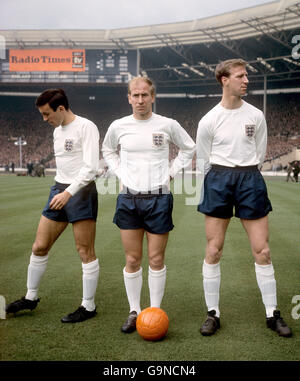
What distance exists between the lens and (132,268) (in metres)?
3.88

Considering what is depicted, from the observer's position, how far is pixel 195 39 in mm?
36656

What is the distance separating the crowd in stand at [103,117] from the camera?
42.1 m

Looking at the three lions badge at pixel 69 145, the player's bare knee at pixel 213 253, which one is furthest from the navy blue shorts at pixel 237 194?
the three lions badge at pixel 69 145

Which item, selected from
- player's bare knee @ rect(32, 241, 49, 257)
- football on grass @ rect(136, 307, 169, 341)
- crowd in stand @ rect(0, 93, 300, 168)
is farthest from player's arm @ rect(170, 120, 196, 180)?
crowd in stand @ rect(0, 93, 300, 168)

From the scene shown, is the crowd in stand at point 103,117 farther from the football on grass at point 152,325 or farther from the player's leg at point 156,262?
the football on grass at point 152,325

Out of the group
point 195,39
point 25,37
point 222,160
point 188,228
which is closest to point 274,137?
point 195,39

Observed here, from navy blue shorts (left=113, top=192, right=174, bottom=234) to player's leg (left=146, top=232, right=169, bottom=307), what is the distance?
78 mm

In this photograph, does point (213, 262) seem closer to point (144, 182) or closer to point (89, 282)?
point (144, 182)

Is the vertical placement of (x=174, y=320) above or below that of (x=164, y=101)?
below

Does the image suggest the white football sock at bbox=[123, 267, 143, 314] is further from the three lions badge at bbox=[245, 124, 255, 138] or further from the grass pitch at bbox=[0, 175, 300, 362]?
the three lions badge at bbox=[245, 124, 255, 138]
